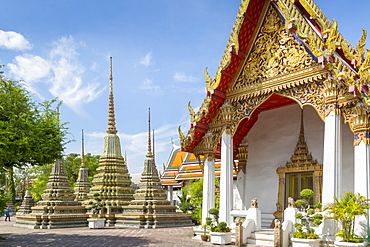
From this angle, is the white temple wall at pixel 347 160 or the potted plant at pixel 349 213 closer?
the potted plant at pixel 349 213

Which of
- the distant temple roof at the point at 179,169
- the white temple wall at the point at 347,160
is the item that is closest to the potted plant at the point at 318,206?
the white temple wall at the point at 347,160

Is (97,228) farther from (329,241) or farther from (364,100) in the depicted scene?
(364,100)

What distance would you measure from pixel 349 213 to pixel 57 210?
15.5 metres

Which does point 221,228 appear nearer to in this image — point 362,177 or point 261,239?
point 261,239

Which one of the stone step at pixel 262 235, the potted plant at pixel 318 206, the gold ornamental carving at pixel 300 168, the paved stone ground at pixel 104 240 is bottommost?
the paved stone ground at pixel 104 240

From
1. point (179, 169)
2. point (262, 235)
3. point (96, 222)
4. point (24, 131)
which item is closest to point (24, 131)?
point (24, 131)

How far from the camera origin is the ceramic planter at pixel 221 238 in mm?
10133

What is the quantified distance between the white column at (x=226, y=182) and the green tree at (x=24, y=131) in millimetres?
4812

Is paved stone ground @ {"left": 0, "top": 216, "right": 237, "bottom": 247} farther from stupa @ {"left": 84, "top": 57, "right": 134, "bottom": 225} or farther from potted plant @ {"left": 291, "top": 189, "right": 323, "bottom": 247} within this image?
stupa @ {"left": 84, "top": 57, "right": 134, "bottom": 225}

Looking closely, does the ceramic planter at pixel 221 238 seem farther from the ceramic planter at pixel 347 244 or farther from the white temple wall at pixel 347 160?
the white temple wall at pixel 347 160

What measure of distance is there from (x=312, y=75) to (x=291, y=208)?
128 inches

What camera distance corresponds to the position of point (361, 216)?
8430 mm

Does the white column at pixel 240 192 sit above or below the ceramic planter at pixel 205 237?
above

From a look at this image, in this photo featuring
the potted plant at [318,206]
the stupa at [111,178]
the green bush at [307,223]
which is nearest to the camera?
the green bush at [307,223]
